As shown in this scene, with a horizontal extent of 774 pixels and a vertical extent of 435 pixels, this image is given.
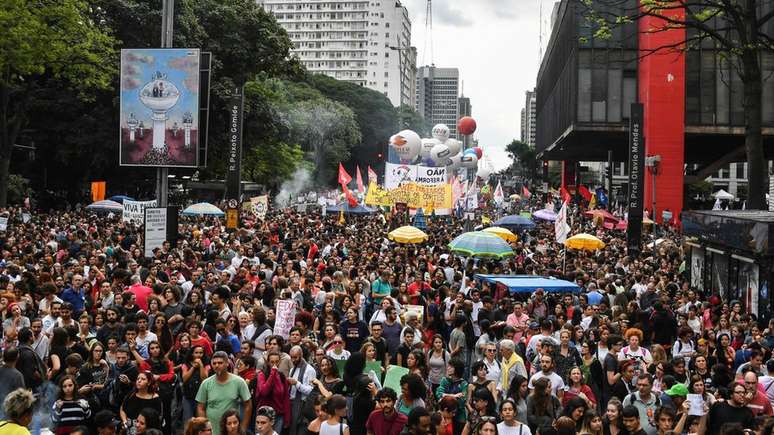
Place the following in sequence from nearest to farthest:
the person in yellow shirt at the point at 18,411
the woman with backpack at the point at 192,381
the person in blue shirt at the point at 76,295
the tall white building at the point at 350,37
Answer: the person in yellow shirt at the point at 18,411, the woman with backpack at the point at 192,381, the person in blue shirt at the point at 76,295, the tall white building at the point at 350,37

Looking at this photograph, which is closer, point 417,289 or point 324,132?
point 417,289

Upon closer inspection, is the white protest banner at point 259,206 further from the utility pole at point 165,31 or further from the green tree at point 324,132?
the green tree at point 324,132

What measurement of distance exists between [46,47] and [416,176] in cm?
1345

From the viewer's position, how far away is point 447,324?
13.6 metres

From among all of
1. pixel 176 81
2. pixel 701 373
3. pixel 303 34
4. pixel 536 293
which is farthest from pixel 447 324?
pixel 303 34

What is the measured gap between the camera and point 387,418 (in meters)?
7.62

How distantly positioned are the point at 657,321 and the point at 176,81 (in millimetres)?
12578

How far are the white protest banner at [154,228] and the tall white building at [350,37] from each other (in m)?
148

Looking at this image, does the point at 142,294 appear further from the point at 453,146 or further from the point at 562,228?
the point at 453,146

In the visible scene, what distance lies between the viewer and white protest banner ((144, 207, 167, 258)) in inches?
778

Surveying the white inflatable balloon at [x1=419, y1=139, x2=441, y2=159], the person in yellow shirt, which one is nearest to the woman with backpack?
the person in yellow shirt

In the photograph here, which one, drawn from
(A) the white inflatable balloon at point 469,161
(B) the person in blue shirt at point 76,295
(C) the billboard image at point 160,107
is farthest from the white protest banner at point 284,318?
(A) the white inflatable balloon at point 469,161

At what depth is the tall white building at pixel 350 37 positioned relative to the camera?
16638 centimetres

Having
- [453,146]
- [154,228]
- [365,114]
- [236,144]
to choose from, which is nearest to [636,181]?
[236,144]
